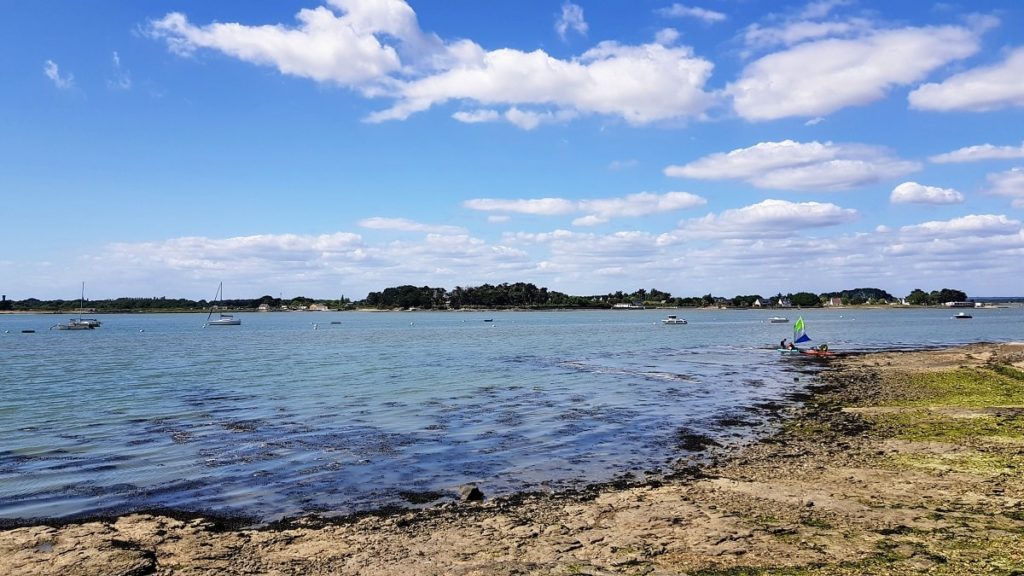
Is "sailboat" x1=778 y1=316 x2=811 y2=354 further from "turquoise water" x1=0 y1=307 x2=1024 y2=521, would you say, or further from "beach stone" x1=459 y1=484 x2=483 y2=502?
"beach stone" x1=459 y1=484 x2=483 y2=502

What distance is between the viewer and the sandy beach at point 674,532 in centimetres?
980

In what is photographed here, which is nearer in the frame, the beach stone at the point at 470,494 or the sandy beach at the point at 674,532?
the sandy beach at the point at 674,532

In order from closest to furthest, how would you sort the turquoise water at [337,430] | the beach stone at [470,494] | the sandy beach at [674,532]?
the sandy beach at [674,532] → the beach stone at [470,494] → the turquoise water at [337,430]

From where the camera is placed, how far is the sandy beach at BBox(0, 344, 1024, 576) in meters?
9.80

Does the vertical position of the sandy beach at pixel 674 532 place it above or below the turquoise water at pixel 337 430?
above

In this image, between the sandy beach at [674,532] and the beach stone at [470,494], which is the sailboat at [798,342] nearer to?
→ the sandy beach at [674,532]

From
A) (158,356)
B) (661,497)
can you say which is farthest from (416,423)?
(158,356)

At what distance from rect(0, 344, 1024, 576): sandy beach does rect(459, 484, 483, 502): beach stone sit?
0.35 metres

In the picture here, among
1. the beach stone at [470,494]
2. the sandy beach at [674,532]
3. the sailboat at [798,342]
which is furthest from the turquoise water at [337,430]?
the sailboat at [798,342]

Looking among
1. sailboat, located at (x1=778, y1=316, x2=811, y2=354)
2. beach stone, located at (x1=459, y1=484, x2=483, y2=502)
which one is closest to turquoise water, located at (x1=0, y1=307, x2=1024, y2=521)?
beach stone, located at (x1=459, y1=484, x2=483, y2=502)

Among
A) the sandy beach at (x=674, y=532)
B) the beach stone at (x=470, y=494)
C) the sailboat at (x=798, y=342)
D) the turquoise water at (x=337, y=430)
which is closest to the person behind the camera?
the sandy beach at (x=674, y=532)

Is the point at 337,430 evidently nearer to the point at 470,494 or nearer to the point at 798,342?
the point at 470,494

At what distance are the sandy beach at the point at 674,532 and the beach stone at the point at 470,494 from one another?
1.14 feet

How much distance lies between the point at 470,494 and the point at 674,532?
4.89 m
